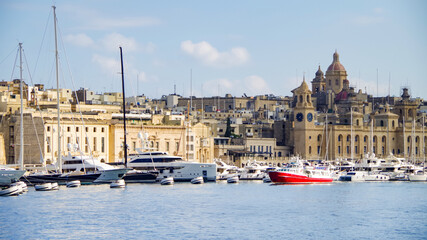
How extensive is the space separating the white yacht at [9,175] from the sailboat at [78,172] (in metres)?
2.88

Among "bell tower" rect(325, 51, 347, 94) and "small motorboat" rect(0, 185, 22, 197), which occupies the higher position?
"bell tower" rect(325, 51, 347, 94)

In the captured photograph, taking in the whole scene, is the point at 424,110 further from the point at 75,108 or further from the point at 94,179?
the point at 94,179

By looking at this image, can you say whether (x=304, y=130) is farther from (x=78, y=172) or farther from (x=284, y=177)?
(x=78, y=172)

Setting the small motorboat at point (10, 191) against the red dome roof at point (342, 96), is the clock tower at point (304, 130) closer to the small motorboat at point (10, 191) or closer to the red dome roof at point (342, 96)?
the red dome roof at point (342, 96)

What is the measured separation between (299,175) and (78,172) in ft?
69.5

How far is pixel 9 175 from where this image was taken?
71.9m

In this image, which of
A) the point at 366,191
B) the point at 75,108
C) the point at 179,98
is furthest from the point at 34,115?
the point at 179,98

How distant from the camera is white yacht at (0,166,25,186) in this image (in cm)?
7181

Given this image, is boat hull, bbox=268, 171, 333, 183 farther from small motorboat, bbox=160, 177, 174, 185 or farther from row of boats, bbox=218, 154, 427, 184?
small motorboat, bbox=160, 177, 174, 185

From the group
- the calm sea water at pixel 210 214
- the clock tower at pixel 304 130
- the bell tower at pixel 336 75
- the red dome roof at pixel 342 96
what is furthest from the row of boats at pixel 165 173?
the bell tower at pixel 336 75

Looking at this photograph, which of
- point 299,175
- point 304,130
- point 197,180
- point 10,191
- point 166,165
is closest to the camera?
point 10,191

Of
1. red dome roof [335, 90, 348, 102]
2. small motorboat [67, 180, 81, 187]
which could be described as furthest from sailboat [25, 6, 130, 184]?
red dome roof [335, 90, 348, 102]

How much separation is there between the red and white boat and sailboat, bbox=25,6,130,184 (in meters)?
15.2

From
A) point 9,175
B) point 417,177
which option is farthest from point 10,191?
point 417,177
